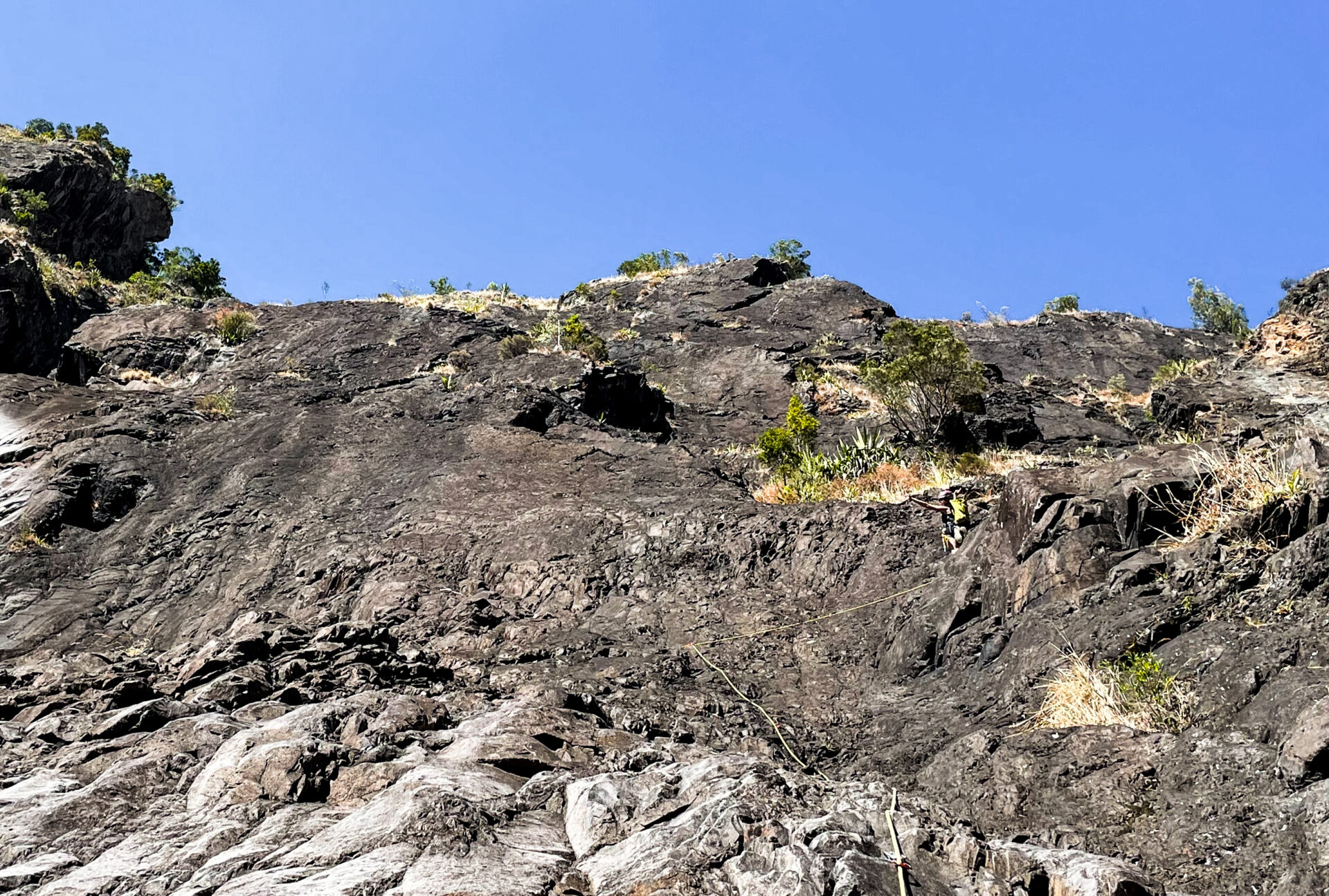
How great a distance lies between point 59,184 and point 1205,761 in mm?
54803

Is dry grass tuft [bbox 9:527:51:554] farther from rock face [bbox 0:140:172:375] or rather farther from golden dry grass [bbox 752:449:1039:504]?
rock face [bbox 0:140:172:375]

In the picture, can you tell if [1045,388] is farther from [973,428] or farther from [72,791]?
[72,791]

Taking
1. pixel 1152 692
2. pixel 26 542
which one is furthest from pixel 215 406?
pixel 1152 692

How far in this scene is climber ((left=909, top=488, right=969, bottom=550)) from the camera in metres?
11.0

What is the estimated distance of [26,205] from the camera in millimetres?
43312

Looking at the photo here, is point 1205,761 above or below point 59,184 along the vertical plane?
below

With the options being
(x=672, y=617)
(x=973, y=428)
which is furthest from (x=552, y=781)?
(x=973, y=428)

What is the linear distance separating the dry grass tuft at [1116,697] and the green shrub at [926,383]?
47.7ft

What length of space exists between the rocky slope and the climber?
0.22 m

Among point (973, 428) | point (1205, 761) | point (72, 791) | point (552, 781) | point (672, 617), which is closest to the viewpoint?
point (1205, 761)

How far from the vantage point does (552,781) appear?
592 centimetres

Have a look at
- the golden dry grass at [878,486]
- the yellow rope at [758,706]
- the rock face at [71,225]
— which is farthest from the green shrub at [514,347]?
the rock face at [71,225]

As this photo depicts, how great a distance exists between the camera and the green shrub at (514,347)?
76.7ft

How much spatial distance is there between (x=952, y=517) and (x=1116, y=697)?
5.12m
